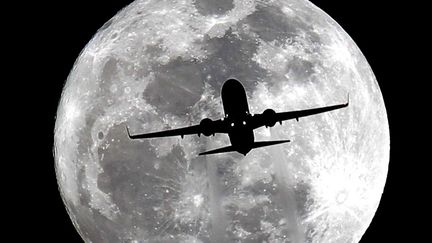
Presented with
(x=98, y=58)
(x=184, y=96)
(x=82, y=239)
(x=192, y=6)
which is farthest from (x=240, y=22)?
(x=82, y=239)

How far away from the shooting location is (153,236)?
2547cm

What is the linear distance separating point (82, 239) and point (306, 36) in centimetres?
1202

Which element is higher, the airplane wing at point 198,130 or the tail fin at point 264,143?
the airplane wing at point 198,130

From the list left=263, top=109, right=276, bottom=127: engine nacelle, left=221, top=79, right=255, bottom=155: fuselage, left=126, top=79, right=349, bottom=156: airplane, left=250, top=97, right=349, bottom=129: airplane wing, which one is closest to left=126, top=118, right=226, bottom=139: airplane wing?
left=126, top=79, right=349, bottom=156: airplane

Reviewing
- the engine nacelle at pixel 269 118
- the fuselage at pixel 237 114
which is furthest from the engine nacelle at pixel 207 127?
the engine nacelle at pixel 269 118

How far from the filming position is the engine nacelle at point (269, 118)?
2506 centimetres

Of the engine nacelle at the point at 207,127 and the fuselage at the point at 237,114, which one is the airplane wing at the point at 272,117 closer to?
the fuselage at the point at 237,114

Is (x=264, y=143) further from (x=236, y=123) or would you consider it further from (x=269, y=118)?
(x=236, y=123)

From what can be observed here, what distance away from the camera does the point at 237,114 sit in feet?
82.8

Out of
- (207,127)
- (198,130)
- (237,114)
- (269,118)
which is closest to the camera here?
(207,127)

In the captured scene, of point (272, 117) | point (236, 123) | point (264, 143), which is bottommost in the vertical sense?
point (264, 143)

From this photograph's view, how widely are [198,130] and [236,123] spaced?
1.39 m

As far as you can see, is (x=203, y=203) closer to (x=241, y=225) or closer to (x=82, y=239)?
(x=241, y=225)

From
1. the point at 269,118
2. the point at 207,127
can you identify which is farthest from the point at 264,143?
the point at 207,127
